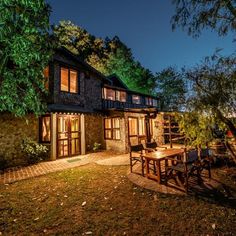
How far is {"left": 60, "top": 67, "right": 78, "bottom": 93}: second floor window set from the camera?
11875 millimetres

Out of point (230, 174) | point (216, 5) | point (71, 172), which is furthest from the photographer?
point (71, 172)

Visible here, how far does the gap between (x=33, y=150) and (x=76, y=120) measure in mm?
3499

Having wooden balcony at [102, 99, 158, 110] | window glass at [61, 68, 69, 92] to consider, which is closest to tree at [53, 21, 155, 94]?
wooden balcony at [102, 99, 158, 110]

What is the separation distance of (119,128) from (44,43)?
295 inches

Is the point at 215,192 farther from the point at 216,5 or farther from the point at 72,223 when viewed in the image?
the point at 216,5

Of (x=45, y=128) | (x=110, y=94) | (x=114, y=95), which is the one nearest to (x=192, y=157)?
(x=45, y=128)

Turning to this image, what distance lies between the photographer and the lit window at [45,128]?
10.9 m

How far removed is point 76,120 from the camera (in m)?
12.6

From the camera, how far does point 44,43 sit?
25.0ft

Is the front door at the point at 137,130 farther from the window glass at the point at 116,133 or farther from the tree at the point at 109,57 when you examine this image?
the tree at the point at 109,57

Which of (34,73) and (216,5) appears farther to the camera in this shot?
(34,73)

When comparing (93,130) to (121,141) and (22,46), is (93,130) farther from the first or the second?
(22,46)

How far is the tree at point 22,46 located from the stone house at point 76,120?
2426 millimetres

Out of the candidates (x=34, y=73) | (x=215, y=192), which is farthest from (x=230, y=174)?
(x=34, y=73)
